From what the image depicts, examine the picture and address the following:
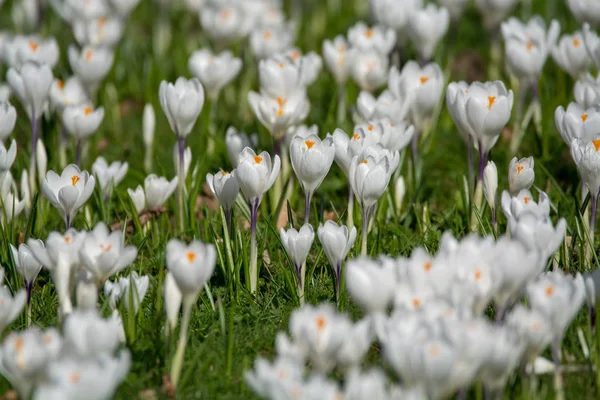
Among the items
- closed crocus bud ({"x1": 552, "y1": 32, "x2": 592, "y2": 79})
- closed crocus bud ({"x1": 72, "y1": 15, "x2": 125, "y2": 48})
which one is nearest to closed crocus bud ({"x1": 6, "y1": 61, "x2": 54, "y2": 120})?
closed crocus bud ({"x1": 72, "y1": 15, "x2": 125, "y2": 48})

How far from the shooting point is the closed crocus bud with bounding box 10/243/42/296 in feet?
9.48

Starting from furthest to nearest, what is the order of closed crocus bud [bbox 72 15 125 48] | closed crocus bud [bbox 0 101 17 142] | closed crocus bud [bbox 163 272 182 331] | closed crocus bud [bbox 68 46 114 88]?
closed crocus bud [bbox 72 15 125 48] < closed crocus bud [bbox 68 46 114 88] < closed crocus bud [bbox 0 101 17 142] < closed crocus bud [bbox 163 272 182 331]

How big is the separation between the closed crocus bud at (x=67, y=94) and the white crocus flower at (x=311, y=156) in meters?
1.54

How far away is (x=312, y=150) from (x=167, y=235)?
2.80ft

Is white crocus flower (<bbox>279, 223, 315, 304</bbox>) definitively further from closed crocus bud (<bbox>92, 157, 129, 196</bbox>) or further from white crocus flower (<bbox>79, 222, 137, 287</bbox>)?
closed crocus bud (<bbox>92, 157, 129, 196</bbox>)

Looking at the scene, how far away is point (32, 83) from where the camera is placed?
382cm

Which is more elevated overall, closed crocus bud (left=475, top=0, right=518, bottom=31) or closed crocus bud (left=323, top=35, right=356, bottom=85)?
closed crocus bud (left=475, top=0, right=518, bottom=31)

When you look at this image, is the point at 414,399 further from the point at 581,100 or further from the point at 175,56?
Answer: the point at 175,56

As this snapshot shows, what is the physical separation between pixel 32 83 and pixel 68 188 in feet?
3.23

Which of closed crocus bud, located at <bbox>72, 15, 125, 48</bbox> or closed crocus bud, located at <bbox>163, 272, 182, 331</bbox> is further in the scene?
closed crocus bud, located at <bbox>72, 15, 125, 48</bbox>

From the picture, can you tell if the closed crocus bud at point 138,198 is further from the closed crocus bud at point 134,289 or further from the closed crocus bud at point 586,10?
the closed crocus bud at point 586,10

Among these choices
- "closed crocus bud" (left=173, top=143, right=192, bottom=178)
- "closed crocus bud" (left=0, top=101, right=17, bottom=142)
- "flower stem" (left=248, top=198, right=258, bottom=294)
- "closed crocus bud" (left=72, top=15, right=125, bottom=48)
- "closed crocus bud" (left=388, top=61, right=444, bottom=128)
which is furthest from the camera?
"closed crocus bud" (left=72, top=15, right=125, bottom=48)

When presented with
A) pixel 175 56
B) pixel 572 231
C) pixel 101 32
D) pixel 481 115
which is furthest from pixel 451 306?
pixel 175 56

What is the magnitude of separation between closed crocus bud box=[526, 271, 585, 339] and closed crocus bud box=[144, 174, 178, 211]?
69.0 inches
